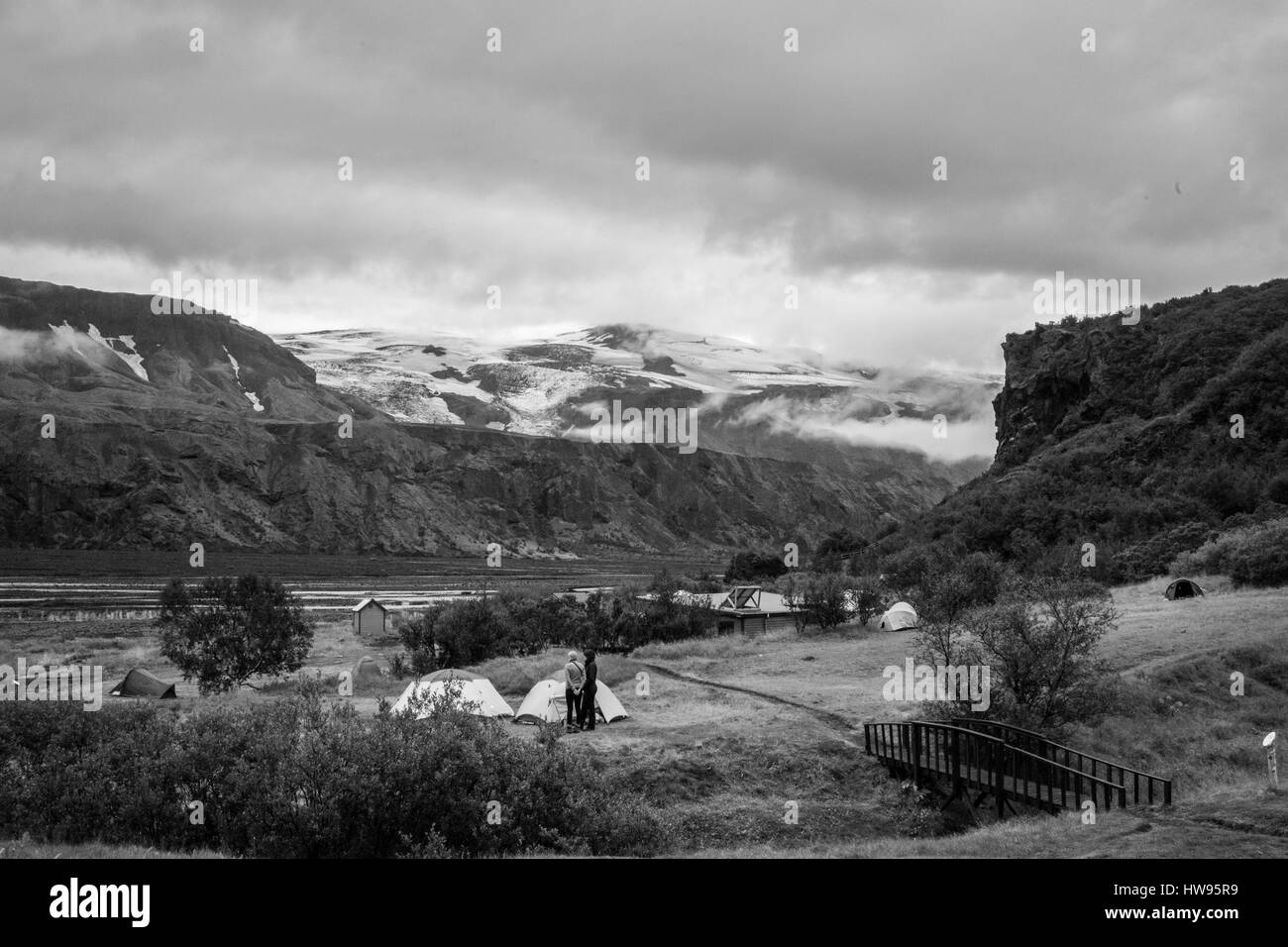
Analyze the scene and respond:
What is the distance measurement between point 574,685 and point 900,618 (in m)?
32.9

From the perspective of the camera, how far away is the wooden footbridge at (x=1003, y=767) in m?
18.6

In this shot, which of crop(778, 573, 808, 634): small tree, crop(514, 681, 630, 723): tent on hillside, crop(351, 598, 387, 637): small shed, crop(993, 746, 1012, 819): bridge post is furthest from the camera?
crop(351, 598, 387, 637): small shed

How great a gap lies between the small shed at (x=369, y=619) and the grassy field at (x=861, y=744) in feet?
89.8

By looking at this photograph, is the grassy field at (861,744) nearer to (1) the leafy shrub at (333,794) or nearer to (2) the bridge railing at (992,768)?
(2) the bridge railing at (992,768)

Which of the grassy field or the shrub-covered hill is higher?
the shrub-covered hill

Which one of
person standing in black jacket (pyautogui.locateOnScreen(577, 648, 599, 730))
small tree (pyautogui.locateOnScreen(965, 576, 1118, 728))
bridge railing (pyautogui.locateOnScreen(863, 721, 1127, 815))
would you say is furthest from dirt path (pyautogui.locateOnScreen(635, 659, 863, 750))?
person standing in black jacket (pyautogui.locateOnScreen(577, 648, 599, 730))

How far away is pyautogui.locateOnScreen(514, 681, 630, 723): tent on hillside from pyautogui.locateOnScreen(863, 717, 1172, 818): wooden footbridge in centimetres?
686

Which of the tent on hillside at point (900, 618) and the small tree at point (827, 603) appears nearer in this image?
the tent on hillside at point (900, 618)

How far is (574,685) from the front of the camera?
24.2m

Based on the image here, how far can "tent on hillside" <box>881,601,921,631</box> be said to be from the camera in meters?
53.3

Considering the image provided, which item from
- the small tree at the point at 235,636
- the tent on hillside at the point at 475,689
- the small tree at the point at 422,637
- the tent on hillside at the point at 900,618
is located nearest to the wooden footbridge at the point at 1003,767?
the tent on hillside at the point at 475,689

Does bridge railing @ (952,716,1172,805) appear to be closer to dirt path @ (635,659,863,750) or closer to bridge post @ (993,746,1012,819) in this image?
bridge post @ (993,746,1012,819)

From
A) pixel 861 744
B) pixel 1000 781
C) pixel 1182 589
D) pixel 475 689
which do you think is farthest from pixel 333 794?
pixel 1182 589
